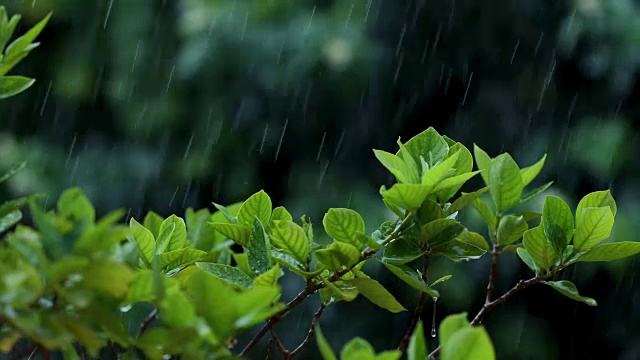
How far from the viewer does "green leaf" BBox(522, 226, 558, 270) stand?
2.34 ft

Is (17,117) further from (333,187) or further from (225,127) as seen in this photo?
(333,187)

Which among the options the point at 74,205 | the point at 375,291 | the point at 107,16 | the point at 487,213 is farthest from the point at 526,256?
the point at 107,16

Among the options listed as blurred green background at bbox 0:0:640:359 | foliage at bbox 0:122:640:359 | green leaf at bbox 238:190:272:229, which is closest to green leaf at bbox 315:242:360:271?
foliage at bbox 0:122:640:359

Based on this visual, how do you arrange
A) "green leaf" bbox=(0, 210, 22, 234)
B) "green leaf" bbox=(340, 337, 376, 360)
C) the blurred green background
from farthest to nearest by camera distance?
the blurred green background
"green leaf" bbox=(0, 210, 22, 234)
"green leaf" bbox=(340, 337, 376, 360)

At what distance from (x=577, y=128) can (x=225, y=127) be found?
1457 mm

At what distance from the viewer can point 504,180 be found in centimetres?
74

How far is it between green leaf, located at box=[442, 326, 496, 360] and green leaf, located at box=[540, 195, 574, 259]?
274 millimetres

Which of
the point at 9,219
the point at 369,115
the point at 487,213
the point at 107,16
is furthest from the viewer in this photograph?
the point at 107,16

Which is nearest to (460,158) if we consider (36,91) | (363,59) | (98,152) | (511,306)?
(363,59)

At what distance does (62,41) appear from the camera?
429 cm

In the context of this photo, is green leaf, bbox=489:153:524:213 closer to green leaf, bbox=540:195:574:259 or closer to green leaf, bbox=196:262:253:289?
green leaf, bbox=540:195:574:259

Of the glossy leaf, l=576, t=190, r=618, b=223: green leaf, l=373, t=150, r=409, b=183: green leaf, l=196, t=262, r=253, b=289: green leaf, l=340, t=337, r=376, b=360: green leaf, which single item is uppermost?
l=373, t=150, r=409, b=183: green leaf

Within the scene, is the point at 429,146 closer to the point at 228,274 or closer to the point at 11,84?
the point at 228,274

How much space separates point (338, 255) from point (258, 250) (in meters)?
0.07
